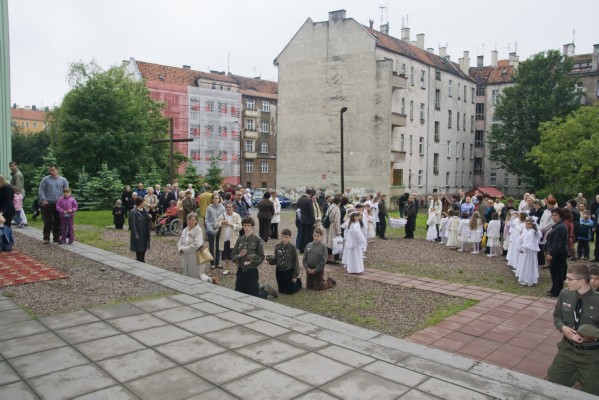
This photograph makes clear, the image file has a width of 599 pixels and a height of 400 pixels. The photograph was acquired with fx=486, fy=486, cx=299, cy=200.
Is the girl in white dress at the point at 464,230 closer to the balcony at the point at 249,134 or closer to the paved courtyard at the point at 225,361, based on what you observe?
the paved courtyard at the point at 225,361

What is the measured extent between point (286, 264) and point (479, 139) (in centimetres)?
5772

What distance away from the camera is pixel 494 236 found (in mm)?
15992

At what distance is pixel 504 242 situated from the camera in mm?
15461

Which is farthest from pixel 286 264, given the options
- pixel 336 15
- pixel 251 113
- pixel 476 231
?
pixel 251 113

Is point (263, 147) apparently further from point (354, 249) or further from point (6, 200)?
point (6, 200)

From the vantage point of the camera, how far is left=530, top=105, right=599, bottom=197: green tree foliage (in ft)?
113

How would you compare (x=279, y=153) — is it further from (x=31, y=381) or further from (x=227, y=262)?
(x=31, y=381)

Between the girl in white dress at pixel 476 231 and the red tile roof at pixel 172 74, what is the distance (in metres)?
51.4

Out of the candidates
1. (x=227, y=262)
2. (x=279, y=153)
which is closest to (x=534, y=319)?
(x=227, y=262)

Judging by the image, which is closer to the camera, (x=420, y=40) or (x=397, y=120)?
(x=397, y=120)

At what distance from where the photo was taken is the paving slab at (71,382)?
420cm

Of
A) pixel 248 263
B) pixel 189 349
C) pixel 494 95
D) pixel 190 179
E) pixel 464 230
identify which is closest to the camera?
pixel 189 349

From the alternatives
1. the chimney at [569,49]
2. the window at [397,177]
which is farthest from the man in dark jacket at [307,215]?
the chimney at [569,49]

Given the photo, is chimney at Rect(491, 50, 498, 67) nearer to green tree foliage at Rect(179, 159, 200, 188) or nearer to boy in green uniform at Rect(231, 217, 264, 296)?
green tree foliage at Rect(179, 159, 200, 188)
